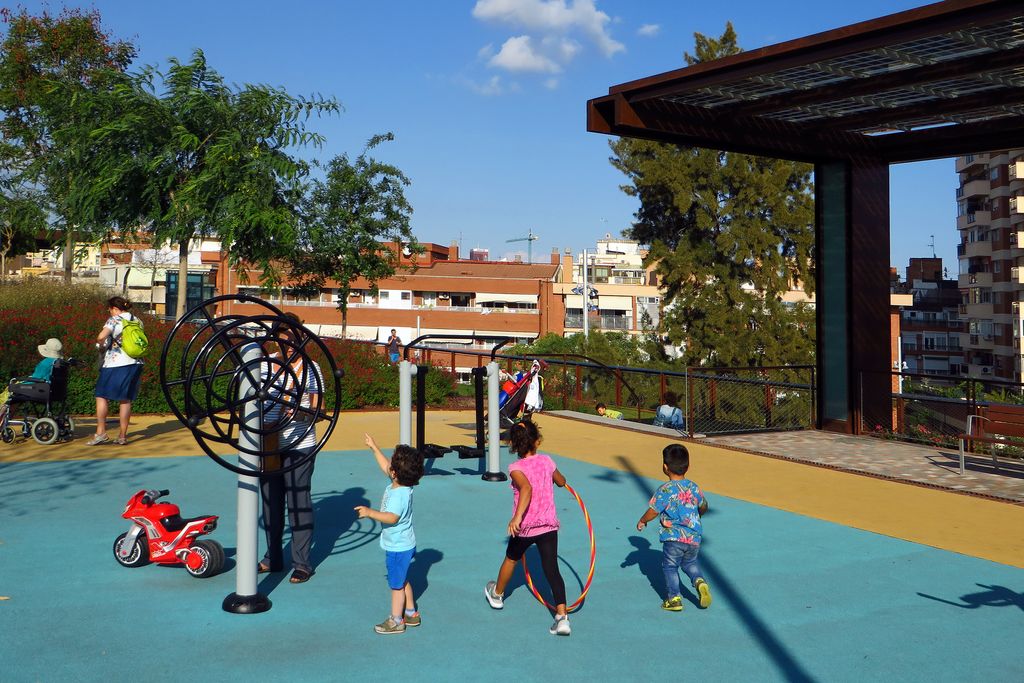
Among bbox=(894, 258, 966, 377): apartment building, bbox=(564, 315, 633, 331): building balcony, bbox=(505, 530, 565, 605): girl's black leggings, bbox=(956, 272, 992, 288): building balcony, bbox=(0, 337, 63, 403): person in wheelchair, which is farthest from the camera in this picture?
bbox=(894, 258, 966, 377): apartment building

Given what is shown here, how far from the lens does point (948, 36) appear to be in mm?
9578

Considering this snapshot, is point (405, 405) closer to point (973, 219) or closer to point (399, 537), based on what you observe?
point (399, 537)

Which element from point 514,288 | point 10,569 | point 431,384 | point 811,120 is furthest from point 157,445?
point 514,288

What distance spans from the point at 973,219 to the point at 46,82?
7434 cm

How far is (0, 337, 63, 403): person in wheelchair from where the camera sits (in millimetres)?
12023

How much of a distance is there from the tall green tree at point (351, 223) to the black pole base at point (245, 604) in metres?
28.3

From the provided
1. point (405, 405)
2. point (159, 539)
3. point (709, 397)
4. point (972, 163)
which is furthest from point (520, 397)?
point (972, 163)

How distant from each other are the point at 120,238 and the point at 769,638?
2500cm

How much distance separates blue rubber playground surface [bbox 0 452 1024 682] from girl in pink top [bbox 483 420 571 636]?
29 cm

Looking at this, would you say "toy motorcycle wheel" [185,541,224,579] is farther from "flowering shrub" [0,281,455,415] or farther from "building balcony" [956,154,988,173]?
"building balcony" [956,154,988,173]

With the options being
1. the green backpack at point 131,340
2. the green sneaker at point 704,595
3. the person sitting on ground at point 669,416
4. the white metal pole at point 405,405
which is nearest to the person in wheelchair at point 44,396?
the green backpack at point 131,340

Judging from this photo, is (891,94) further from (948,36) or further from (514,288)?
(514,288)

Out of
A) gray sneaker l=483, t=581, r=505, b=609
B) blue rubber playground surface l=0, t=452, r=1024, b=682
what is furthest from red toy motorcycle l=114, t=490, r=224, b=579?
gray sneaker l=483, t=581, r=505, b=609

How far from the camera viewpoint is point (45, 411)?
12.4 m
